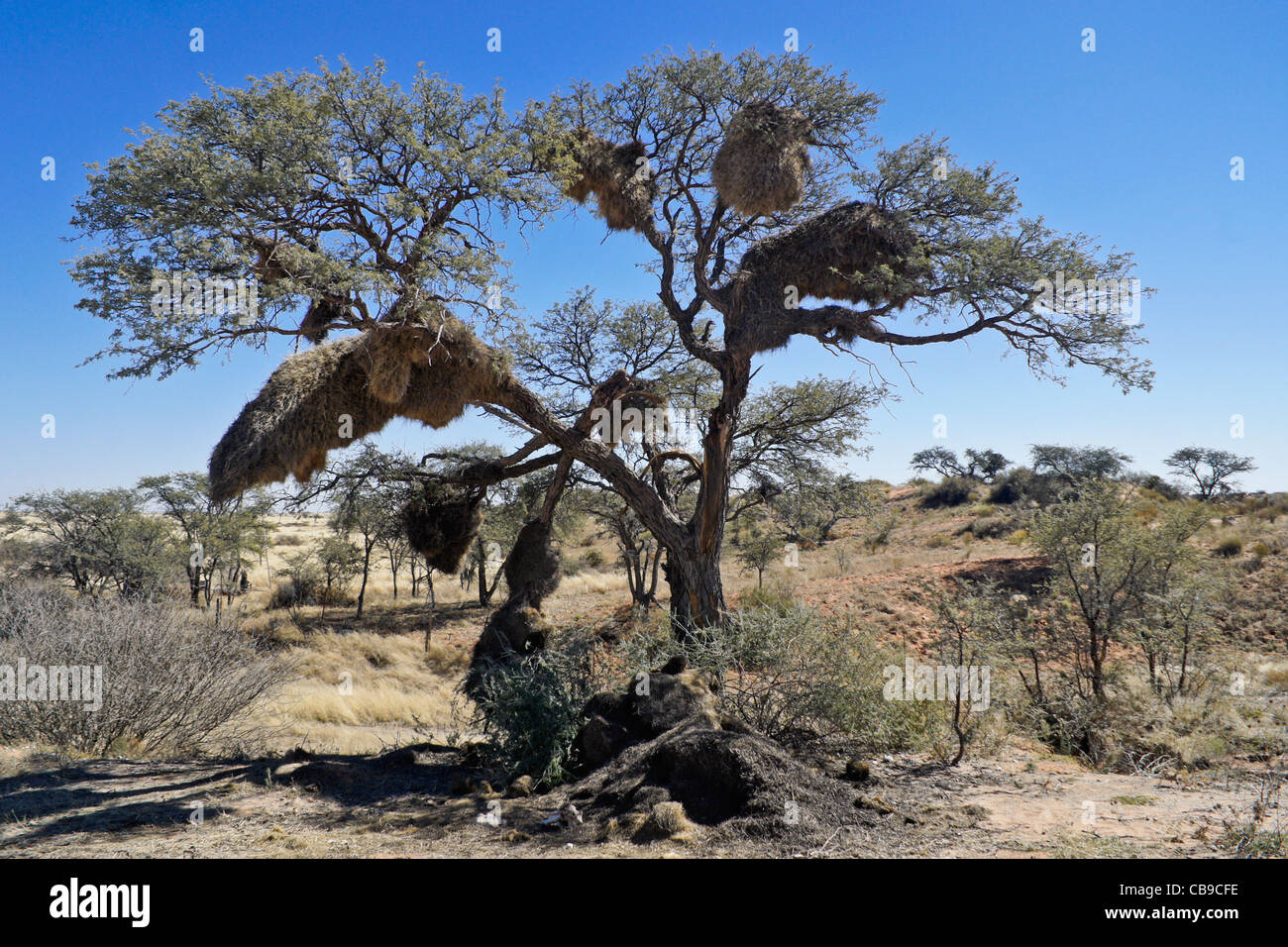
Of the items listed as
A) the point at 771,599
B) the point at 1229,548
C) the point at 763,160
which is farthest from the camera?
the point at 1229,548

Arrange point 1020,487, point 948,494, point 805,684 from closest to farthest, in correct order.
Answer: point 805,684 → point 1020,487 → point 948,494

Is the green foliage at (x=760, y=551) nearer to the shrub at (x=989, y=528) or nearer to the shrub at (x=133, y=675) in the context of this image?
the shrub at (x=989, y=528)

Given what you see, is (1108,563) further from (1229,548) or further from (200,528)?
(200,528)

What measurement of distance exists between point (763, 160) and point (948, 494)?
1529 inches

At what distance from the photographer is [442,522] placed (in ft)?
32.9

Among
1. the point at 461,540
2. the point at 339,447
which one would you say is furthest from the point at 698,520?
the point at 339,447

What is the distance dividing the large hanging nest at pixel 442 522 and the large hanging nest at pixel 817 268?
15.8 ft

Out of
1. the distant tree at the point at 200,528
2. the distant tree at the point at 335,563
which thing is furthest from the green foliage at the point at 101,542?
the distant tree at the point at 335,563

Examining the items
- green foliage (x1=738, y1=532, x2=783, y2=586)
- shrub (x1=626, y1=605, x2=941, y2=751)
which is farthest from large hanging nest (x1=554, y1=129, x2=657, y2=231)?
green foliage (x1=738, y1=532, x2=783, y2=586)

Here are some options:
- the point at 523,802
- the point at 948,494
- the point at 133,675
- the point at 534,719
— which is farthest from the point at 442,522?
the point at 948,494

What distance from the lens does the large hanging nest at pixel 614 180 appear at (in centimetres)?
1066

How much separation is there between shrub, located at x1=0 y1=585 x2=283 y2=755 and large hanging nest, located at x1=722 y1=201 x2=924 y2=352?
29.2ft

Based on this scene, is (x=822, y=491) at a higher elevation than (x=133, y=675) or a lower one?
higher
